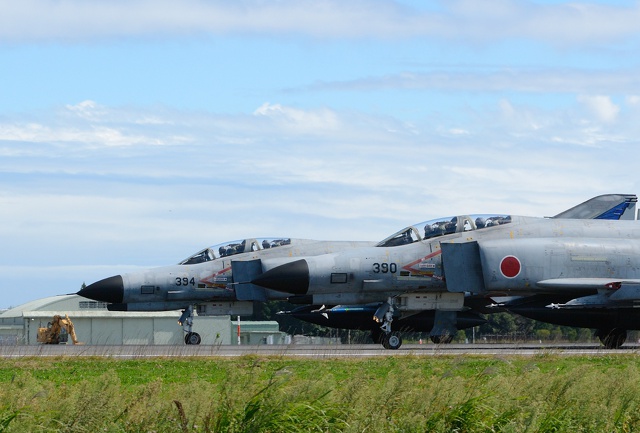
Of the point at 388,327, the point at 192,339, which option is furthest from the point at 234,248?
the point at 388,327

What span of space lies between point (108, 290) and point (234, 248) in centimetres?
422

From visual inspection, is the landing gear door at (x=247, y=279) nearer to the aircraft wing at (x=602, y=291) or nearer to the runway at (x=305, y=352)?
the runway at (x=305, y=352)

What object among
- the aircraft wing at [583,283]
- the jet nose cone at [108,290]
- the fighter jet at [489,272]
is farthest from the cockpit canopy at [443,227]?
the jet nose cone at [108,290]

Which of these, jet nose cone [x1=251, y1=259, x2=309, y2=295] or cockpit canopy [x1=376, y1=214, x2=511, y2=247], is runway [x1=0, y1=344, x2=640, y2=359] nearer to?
jet nose cone [x1=251, y1=259, x2=309, y2=295]

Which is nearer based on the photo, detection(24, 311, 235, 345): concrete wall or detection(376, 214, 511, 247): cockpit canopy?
detection(376, 214, 511, 247): cockpit canopy

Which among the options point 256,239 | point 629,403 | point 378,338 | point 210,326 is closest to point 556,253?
point 378,338

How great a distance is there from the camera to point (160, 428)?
8.43m

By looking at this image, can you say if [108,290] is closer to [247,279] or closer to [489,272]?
[247,279]

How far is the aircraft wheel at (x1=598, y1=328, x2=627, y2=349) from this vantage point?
2597cm

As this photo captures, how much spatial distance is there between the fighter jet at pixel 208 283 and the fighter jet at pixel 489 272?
4496 mm

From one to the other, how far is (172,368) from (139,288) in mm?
15019

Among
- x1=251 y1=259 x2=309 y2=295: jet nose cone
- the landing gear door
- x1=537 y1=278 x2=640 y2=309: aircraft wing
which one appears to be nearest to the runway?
x1=537 y1=278 x2=640 y2=309: aircraft wing

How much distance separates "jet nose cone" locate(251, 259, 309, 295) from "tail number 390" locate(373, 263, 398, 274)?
1747 mm

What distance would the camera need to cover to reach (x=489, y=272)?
25422 millimetres
